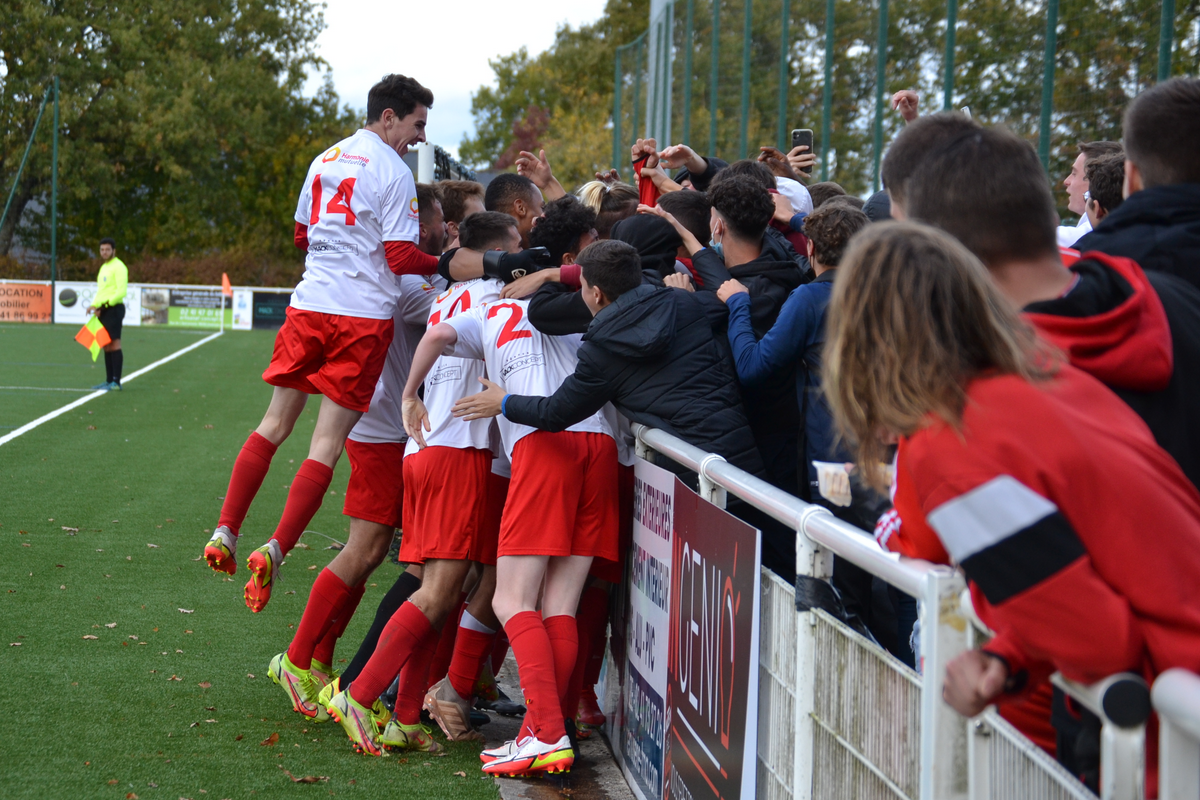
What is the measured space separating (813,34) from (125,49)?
4404 cm

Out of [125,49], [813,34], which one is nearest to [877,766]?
[813,34]

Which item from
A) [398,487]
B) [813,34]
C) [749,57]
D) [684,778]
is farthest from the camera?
[749,57]

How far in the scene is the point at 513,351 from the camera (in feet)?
12.9

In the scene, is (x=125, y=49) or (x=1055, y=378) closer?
(x=1055, y=378)

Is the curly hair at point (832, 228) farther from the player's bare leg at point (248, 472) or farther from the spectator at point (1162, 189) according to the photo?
the player's bare leg at point (248, 472)

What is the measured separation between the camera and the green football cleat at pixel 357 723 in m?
3.89

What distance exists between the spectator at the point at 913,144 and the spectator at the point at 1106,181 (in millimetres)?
1467

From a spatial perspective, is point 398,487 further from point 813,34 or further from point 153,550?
point 813,34

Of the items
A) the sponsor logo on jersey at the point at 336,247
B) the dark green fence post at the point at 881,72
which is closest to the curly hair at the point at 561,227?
the sponsor logo on jersey at the point at 336,247

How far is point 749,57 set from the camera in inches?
501

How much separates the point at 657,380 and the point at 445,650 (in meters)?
1.72

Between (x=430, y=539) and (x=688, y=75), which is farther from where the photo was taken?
(x=688, y=75)

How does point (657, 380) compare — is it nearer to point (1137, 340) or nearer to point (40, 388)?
point (1137, 340)

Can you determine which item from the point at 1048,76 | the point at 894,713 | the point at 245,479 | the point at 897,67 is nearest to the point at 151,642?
the point at 245,479
